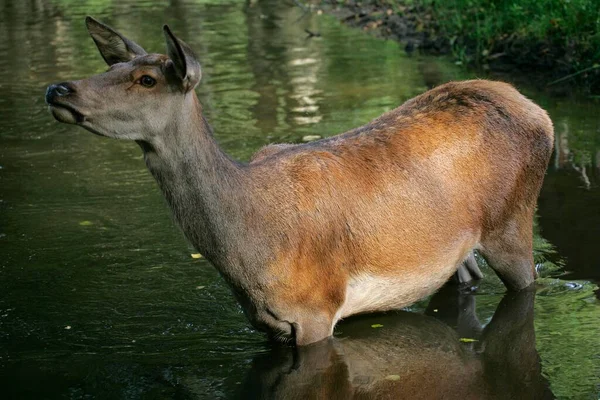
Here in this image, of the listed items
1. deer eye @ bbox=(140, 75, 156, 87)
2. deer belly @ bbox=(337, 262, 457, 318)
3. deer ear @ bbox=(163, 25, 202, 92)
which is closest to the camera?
deer ear @ bbox=(163, 25, 202, 92)

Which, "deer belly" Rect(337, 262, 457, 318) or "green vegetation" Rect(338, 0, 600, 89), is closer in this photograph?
"deer belly" Rect(337, 262, 457, 318)

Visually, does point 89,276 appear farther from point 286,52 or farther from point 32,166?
point 286,52

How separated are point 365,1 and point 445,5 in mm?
4185

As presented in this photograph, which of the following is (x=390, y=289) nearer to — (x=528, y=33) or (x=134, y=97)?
(x=134, y=97)

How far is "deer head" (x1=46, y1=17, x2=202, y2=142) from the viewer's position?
5.45 m

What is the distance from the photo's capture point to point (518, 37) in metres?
14.5

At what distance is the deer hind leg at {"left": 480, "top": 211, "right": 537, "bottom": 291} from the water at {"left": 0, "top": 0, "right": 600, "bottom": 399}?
0.68 ft

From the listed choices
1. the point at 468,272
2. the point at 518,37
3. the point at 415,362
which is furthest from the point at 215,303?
the point at 518,37

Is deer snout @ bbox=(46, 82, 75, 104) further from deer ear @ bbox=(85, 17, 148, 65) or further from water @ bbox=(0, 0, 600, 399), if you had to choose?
water @ bbox=(0, 0, 600, 399)

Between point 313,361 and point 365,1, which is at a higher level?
point 313,361

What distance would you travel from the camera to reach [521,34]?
14.5 meters

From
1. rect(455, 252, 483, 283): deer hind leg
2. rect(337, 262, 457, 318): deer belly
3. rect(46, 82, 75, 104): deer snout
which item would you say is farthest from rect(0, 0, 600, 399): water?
rect(46, 82, 75, 104): deer snout

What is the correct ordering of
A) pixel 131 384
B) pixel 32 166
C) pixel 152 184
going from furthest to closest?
pixel 32 166 < pixel 152 184 < pixel 131 384

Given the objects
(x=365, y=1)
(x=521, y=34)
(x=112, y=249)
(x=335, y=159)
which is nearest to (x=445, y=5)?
(x=521, y=34)
